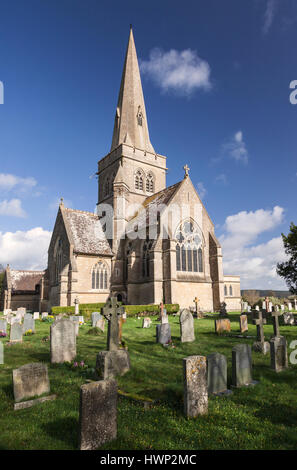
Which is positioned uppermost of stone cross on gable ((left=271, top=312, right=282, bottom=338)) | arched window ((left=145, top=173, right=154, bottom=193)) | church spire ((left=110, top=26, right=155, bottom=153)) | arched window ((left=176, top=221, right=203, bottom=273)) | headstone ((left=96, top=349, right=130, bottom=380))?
church spire ((left=110, top=26, right=155, bottom=153))

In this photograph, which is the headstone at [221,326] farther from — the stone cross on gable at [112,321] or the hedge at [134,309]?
the hedge at [134,309]

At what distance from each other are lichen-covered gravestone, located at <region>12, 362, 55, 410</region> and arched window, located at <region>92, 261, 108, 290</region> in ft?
79.4

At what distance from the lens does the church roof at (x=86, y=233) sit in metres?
30.7

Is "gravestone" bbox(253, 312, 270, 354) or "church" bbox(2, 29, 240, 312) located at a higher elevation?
"church" bbox(2, 29, 240, 312)

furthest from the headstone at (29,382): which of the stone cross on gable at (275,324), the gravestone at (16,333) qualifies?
the gravestone at (16,333)

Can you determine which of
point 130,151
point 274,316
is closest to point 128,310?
point 274,316

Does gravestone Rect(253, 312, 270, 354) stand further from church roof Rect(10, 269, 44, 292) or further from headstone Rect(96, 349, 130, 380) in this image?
church roof Rect(10, 269, 44, 292)

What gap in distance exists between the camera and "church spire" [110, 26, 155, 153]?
42.3 meters

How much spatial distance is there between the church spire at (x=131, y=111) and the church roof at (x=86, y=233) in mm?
13260

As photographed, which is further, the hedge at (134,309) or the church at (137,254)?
the church at (137,254)

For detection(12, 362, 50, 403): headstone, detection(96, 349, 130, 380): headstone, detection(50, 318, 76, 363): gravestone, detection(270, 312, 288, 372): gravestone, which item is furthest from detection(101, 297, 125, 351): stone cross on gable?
detection(270, 312, 288, 372): gravestone
